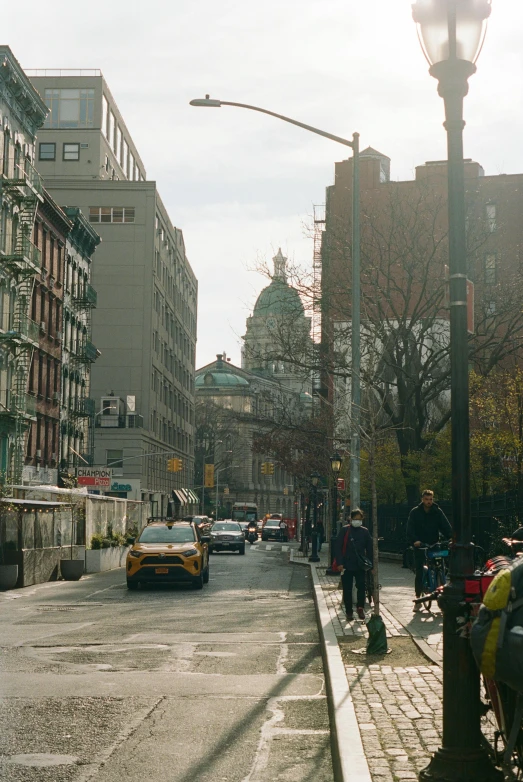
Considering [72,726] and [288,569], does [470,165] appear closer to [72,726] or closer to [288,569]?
[288,569]

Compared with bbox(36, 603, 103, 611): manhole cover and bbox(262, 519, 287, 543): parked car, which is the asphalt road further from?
bbox(262, 519, 287, 543): parked car

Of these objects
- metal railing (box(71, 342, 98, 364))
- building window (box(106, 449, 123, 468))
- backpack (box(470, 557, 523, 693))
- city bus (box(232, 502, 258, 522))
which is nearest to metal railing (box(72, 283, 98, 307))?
metal railing (box(71, 342, 98, 364))

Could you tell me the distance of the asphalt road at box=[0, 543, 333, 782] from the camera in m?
7.41

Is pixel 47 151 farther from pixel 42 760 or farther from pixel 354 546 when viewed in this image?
pixel 42 760

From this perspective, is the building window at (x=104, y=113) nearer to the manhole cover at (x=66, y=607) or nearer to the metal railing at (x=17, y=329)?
the metal railing at (x=17, y=329)

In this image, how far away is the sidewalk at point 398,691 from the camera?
281 inches

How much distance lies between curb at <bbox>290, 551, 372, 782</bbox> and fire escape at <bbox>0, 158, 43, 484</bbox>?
113ft

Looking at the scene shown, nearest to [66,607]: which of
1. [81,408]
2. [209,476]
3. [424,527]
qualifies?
[424,527]

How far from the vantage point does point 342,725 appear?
8.01m

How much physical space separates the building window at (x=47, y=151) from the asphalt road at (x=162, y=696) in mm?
68705

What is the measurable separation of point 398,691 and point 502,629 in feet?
15.4

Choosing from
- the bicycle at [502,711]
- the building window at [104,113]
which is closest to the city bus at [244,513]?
the building window at [104,113]

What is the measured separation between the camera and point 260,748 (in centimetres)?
800

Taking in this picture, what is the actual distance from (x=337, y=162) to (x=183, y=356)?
3598cm
